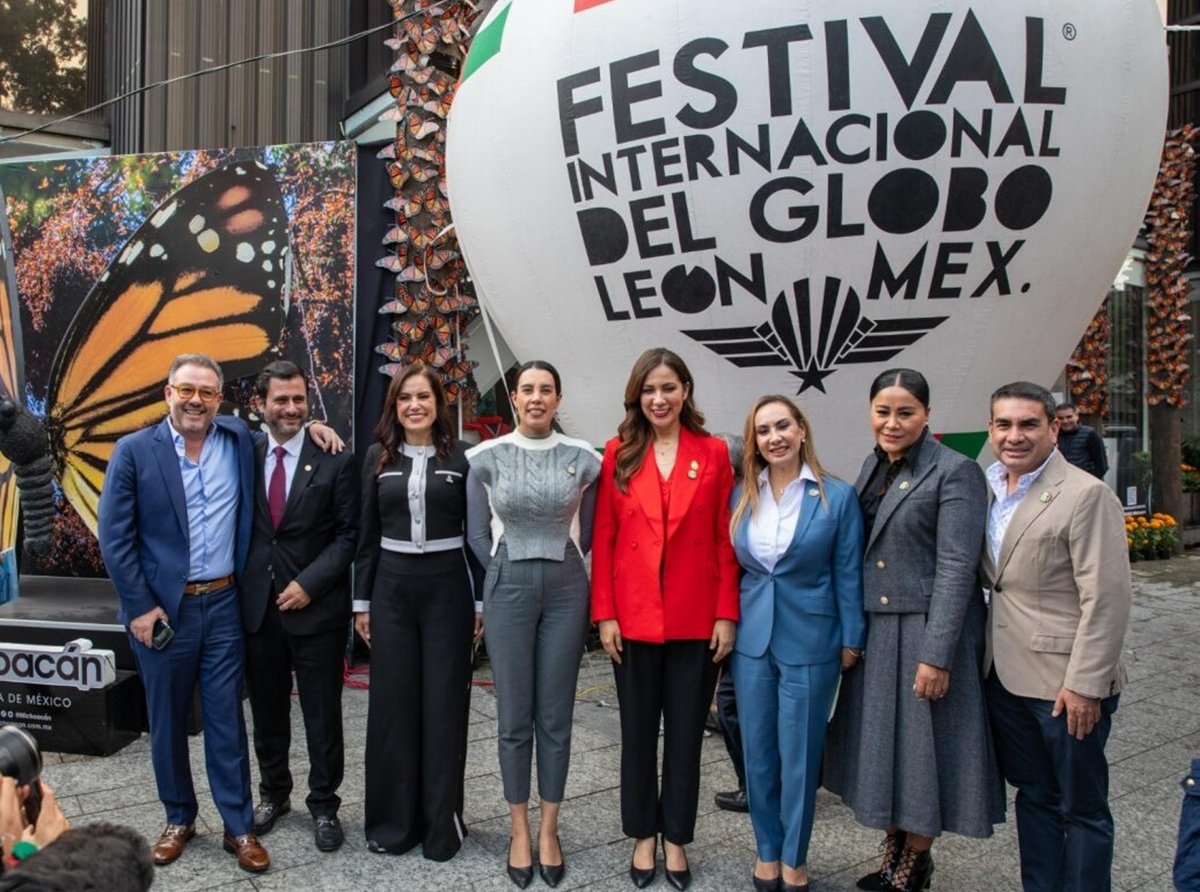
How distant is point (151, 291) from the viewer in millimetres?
4852

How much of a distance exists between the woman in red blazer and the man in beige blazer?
72cm

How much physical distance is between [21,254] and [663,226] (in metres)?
4.00

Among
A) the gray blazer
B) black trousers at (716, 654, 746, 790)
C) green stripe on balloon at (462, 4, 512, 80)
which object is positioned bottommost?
black trousers at (716, 654, 746, 790)

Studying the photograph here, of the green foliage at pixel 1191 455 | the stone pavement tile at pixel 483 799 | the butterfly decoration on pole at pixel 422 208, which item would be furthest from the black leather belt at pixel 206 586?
the green foliage at pixel 1191 455

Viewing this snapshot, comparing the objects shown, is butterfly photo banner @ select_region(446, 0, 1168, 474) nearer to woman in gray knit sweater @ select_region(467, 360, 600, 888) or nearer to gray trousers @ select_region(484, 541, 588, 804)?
woman in gray knit sweater @ select_region(467, 360, 600, 888)

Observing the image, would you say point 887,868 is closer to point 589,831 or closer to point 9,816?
point 589,831

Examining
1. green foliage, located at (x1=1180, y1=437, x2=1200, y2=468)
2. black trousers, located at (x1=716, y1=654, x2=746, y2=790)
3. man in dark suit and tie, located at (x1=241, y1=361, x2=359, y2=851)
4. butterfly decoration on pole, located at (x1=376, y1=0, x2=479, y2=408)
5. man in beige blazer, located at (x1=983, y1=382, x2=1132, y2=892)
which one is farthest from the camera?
green foliage, located at (x1=1180, y1=437, x2=1200, y2=468)

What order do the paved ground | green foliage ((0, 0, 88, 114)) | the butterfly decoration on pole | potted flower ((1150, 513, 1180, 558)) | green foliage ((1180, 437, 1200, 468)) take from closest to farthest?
the paved ground → the butterfly decoration on pole → green foliage ((0, 0, 88, 114)) → potted flower ((1150, 513, 1180, 558)) → green foliage ((1180, 437, 1200, 468))

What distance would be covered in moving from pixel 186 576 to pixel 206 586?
66mm

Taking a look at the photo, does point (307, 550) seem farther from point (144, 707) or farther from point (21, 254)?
point (21, 254)

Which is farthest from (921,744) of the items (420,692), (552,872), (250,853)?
A: (250,853)

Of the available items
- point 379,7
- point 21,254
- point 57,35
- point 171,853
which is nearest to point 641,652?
point 171,853

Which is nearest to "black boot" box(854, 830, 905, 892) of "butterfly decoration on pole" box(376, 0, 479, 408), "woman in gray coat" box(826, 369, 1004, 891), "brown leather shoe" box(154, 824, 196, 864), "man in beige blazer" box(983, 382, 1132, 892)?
"woman in gray coat" box(826, 369, 1004, 891)

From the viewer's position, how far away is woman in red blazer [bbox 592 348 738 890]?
2555 millimetres
